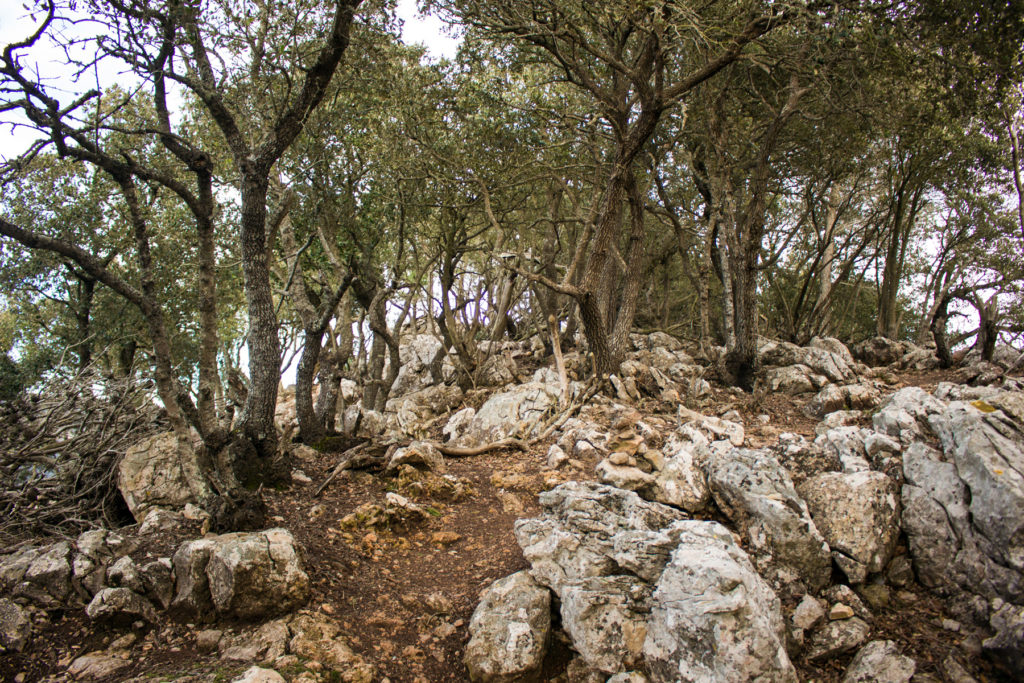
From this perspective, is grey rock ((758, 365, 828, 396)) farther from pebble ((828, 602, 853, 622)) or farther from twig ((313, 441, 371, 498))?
twig ((313, 441, 371, 498))

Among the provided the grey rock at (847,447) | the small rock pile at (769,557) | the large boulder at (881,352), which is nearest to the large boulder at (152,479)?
the small rock pile at (769,557)

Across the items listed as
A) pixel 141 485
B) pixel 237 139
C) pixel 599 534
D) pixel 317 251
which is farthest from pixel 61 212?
pixel 599 534

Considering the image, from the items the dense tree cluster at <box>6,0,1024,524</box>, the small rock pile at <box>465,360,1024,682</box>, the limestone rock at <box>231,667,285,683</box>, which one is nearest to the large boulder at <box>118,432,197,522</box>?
the dense tree cluster at <box>6,0,1024,524</box>

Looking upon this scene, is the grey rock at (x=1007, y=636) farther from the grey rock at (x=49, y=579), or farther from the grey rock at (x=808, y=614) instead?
the grey rock at (x=49, y=579)

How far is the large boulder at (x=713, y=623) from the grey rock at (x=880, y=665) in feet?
2.29

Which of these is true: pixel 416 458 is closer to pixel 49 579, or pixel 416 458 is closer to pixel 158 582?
pixel 158 582

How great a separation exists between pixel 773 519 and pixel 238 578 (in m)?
4.81

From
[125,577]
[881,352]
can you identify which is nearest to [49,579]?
[125,577]

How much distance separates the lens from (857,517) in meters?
4.96

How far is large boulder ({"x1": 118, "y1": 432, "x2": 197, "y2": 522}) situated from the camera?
19.8 ft

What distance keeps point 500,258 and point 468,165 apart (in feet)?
11.1

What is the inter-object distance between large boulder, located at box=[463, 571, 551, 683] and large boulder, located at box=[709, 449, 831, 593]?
6.95ft

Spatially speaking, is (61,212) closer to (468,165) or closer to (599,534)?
(468,165)

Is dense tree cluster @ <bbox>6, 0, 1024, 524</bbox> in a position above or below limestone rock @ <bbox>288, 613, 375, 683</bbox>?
above
